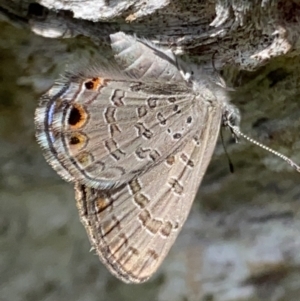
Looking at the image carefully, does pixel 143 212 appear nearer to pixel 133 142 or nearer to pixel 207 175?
pixel 133 142

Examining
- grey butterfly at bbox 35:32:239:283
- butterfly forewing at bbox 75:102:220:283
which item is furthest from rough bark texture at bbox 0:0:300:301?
butterfly forewing at bbox 75:102:220:283

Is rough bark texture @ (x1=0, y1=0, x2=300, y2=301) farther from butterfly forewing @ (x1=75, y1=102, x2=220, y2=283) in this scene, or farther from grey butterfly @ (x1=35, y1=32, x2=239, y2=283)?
butterfly forewing @ (x1=75, y1=102, x2=220, y2=283)

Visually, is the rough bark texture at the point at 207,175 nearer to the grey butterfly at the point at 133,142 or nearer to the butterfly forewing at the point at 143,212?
the grey butterfly at the point at 133,142

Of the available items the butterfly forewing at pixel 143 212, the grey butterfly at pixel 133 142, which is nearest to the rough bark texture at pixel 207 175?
the grey butterfly at pixel 133 142

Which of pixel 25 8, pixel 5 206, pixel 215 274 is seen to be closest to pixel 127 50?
pixel 25 8
